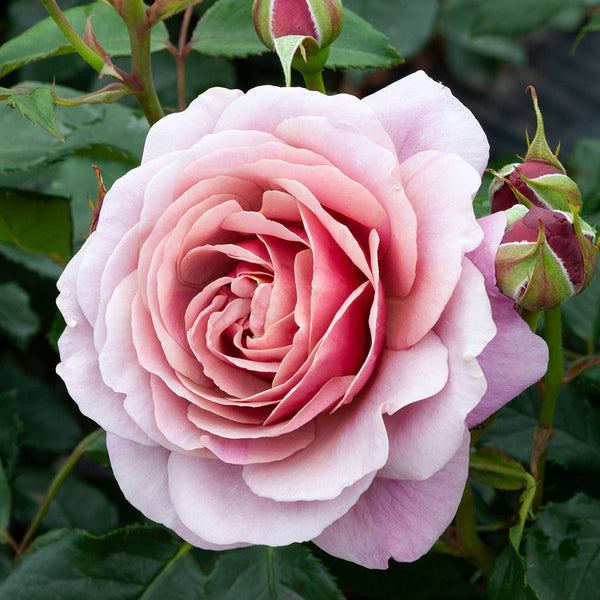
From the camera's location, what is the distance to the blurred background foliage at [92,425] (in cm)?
75

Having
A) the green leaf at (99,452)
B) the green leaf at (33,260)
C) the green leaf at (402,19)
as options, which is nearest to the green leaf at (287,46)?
the green leaf at (99,452)

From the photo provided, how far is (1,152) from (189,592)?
486 mm

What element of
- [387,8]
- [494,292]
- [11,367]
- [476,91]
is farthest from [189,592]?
[476,91]

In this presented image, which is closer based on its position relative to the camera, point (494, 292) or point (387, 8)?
point (494, 292)

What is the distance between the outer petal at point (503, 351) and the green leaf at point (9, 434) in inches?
27.4

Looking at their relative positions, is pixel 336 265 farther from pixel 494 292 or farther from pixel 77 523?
pixel 77 523

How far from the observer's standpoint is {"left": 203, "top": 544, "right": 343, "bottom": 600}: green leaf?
73 cm

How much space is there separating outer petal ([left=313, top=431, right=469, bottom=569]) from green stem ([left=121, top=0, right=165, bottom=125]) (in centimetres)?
38

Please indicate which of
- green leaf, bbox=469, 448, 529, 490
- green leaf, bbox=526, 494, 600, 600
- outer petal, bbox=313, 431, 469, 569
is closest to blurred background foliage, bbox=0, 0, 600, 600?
green leaf, bbox=526, 494, 600, 600

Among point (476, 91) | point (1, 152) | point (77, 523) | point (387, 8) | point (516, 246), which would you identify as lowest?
point (476, 91)

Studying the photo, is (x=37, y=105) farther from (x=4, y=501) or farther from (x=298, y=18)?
(x=4, y=501)

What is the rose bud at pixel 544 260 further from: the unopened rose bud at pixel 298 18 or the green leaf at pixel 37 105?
the green leaf at pixel 37 105

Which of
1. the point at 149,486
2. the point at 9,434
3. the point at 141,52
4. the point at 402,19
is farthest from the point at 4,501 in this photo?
the point at 402,19

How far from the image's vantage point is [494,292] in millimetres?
506
